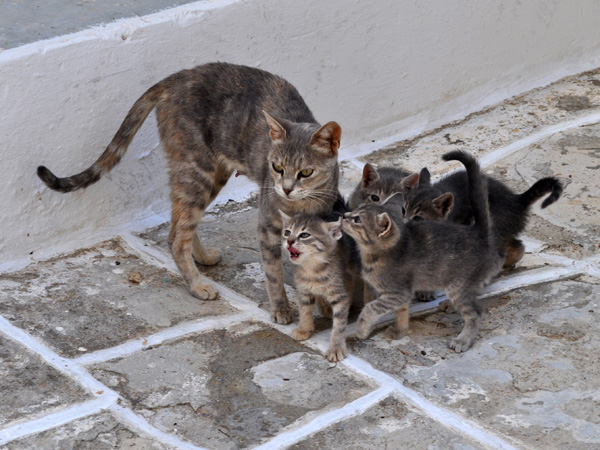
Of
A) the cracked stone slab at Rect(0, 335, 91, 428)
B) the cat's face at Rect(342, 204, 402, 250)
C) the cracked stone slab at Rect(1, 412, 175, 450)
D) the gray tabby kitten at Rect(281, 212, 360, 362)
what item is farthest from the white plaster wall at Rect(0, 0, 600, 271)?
the cat's face at Rect(342, 204, 402, 250)

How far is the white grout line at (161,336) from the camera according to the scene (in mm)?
4582

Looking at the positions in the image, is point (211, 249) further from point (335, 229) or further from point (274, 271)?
point (335, 229)

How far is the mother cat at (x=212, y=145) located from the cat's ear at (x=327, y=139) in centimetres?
18

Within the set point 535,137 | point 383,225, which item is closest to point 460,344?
point 383,225

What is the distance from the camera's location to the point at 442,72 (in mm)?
7723

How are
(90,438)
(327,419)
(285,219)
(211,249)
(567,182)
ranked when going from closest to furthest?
(90,438) < (327,419) < (285,219) < (211,249) < (567,182)

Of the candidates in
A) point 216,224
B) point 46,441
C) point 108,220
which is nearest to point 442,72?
point 216,224

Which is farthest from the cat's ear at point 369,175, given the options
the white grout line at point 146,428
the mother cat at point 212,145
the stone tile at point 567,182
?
the white grout line at point 146,428

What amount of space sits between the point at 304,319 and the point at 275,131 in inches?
45.1

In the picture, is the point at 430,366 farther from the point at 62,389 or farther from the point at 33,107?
the point at 33,107

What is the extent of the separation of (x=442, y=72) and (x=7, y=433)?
5.28m

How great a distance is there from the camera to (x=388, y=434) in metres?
4.02

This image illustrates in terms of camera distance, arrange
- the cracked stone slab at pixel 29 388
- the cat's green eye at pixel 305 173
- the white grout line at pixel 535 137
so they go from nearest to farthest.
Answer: the cracked stone slab at pixel 29 388
the cat's green eye at pixel 305 173
the white grout line at pixel 535 137

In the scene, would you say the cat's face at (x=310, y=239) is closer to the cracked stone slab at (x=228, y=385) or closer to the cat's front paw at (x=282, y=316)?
the cat's front paw at (x=282, y=316)
